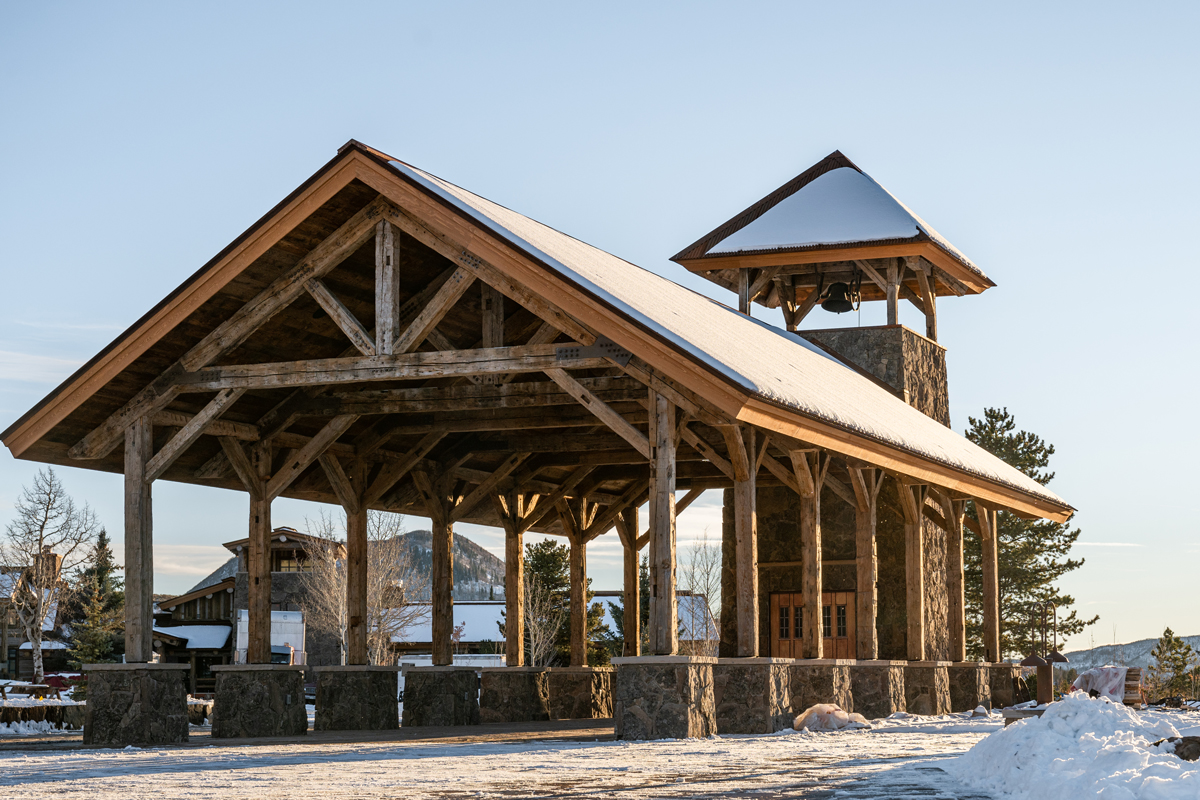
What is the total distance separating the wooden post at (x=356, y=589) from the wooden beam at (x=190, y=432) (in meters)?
3.40

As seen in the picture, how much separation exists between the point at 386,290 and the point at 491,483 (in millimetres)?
6245

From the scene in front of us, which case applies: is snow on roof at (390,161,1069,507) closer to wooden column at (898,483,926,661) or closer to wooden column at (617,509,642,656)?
wooden column at (898,483,926,661)

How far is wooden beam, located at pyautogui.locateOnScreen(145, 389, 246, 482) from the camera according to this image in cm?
1582

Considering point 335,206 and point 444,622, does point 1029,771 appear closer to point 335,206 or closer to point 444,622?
point 335,206

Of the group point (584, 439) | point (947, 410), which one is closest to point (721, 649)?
point (584, 439)

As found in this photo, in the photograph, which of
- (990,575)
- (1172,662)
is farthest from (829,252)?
(1172,662)

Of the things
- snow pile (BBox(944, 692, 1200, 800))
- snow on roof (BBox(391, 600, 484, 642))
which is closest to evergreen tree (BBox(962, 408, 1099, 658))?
snow on roof (BBox(391, 600, 484, 642))

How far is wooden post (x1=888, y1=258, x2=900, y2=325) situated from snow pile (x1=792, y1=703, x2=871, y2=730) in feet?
31.3

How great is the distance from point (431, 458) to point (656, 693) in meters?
7.78

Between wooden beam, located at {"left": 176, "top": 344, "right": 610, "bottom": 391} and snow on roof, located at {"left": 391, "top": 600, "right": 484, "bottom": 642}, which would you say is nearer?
wooden beam, located at {"left": 176, "top": 344, "right": 610, "bottom": 391}

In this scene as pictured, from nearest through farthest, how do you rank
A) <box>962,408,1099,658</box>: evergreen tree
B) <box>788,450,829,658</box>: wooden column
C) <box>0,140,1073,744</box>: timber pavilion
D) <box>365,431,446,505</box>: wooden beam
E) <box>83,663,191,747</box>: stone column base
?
<box>0,140,1073,744</box>: timber pavilion
<box>83,663,191,747</box>: stone column base
<box>788,450,829,658</box>: wooden column
<box>365,431,446,505</box>: wooden beam
<box>962,408,1099,658</box>: evergreen tree

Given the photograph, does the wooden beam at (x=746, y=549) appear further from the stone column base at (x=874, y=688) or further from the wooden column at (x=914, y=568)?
the wooden column at (x=914, y=568)

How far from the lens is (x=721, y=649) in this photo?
22.4 metres

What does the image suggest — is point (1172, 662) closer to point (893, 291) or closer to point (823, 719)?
point (893, 291)
